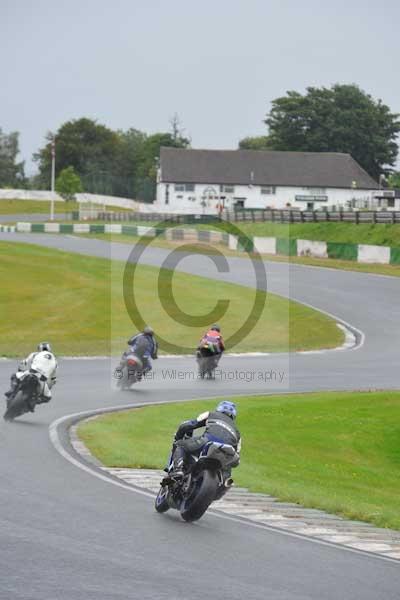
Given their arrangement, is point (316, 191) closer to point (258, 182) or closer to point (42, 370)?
point (258, 182)

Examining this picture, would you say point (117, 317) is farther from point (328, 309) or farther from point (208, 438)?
point (208, 438)

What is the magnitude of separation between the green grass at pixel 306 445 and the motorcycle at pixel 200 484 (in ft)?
6.85

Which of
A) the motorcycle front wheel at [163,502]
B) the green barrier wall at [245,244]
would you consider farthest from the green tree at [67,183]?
the motorcycle front wheel at [163,502]

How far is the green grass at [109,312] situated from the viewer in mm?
40219

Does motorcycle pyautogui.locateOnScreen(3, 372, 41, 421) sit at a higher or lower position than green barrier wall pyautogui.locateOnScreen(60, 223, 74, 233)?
lower

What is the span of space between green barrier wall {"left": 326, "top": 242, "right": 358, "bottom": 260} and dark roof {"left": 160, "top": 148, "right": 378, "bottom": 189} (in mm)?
66729

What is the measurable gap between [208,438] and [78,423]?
30.4 feet

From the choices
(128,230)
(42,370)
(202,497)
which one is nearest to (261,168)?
(128,230)

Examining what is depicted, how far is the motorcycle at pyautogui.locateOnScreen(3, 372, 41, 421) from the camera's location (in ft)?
68.4

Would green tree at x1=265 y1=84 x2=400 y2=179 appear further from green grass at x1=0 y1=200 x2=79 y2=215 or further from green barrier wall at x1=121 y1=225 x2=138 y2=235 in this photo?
green barrier wall at x1=121 y1=225 x2=138 y2=235

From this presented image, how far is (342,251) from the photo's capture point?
67562 mm

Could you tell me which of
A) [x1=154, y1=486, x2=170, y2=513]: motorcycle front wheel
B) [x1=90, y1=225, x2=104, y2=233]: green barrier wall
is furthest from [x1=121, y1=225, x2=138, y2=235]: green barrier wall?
[x1=154, y1=486, x2=170, y2=513]: motorcycle front wheel

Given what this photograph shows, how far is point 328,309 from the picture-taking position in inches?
1892

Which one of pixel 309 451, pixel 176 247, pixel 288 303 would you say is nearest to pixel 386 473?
pixel 309 451
